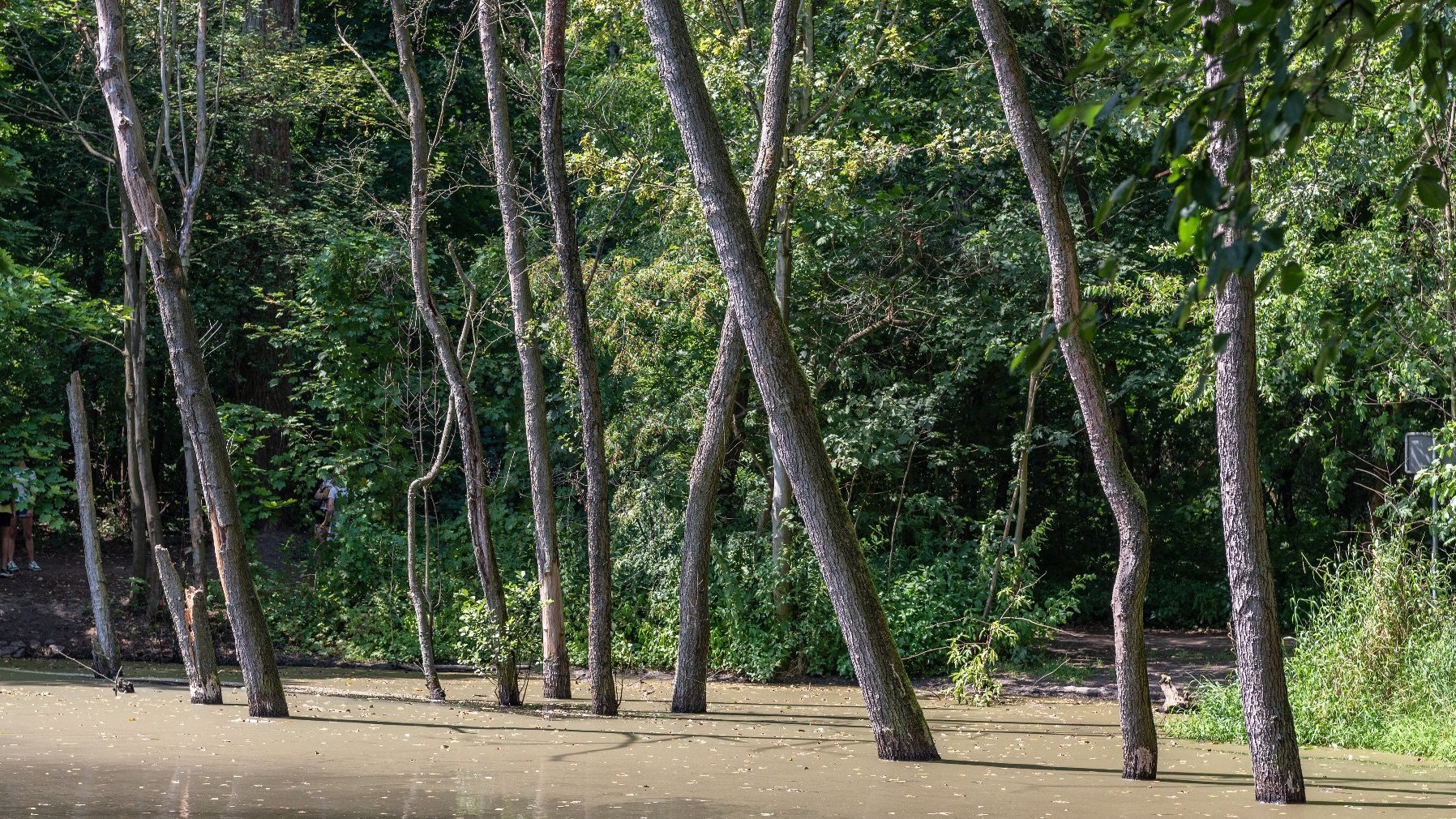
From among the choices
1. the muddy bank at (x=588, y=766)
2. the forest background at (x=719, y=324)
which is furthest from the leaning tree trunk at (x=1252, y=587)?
the forest background at (x=719, y=324)

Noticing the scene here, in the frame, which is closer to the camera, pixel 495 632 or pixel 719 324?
pixel 495 632

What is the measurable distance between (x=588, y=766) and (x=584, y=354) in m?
4.38

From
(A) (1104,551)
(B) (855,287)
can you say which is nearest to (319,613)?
(B) (855,287)

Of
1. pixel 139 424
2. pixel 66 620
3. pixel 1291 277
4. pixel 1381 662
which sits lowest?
pixel 1381 662

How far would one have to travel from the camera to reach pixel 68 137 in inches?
707

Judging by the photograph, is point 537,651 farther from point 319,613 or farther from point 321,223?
point 321,223

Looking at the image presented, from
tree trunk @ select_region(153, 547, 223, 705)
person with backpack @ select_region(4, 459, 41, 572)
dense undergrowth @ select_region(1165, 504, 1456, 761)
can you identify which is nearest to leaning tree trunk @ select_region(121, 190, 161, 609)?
person with backpack @ select_region(4, 459, 41, 572)

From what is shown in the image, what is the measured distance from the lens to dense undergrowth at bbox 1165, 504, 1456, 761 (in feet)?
34.4

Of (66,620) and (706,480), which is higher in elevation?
(706,480)

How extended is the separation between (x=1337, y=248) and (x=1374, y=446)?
12.2ft

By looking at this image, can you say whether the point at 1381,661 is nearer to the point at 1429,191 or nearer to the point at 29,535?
the point at 1429,191

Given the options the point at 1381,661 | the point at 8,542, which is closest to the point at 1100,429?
the point at 1381,661

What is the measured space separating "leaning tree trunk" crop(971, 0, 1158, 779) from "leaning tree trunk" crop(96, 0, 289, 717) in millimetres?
6946

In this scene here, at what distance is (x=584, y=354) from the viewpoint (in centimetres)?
1259
